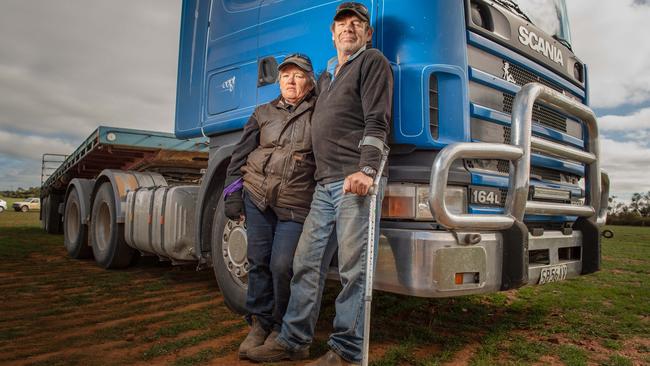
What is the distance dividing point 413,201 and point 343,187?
16.3 inches

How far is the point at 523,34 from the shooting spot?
3422mm

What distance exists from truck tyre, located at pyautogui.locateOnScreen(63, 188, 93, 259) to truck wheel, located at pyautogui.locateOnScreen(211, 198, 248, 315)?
4.34 metres

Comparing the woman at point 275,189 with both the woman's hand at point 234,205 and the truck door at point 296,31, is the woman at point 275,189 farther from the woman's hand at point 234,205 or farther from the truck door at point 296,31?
the truck door at point 296,31

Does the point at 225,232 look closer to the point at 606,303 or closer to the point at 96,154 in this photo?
the point at 606,303

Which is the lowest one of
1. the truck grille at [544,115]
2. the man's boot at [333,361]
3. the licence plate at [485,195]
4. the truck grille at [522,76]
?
the man's boot at [333,361]

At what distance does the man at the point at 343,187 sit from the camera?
8.49ft

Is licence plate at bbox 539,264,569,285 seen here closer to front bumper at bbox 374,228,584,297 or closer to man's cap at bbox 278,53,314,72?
front bumper at bbox 374,228,584,297

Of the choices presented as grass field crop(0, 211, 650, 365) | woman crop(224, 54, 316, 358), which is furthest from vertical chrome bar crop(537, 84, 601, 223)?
woman crop(224, 54, 316, 358)

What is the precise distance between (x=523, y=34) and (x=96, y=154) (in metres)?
6.52

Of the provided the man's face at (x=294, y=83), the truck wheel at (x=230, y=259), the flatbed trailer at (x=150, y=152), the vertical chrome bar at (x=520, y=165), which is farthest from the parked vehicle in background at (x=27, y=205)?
the vertical chrome bar at (x=520, y=165)

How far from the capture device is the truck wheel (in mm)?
3689

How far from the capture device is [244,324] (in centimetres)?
376

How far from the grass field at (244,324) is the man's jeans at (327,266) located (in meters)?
0.36

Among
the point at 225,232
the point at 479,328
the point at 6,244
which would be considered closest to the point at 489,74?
the point at 479,328
